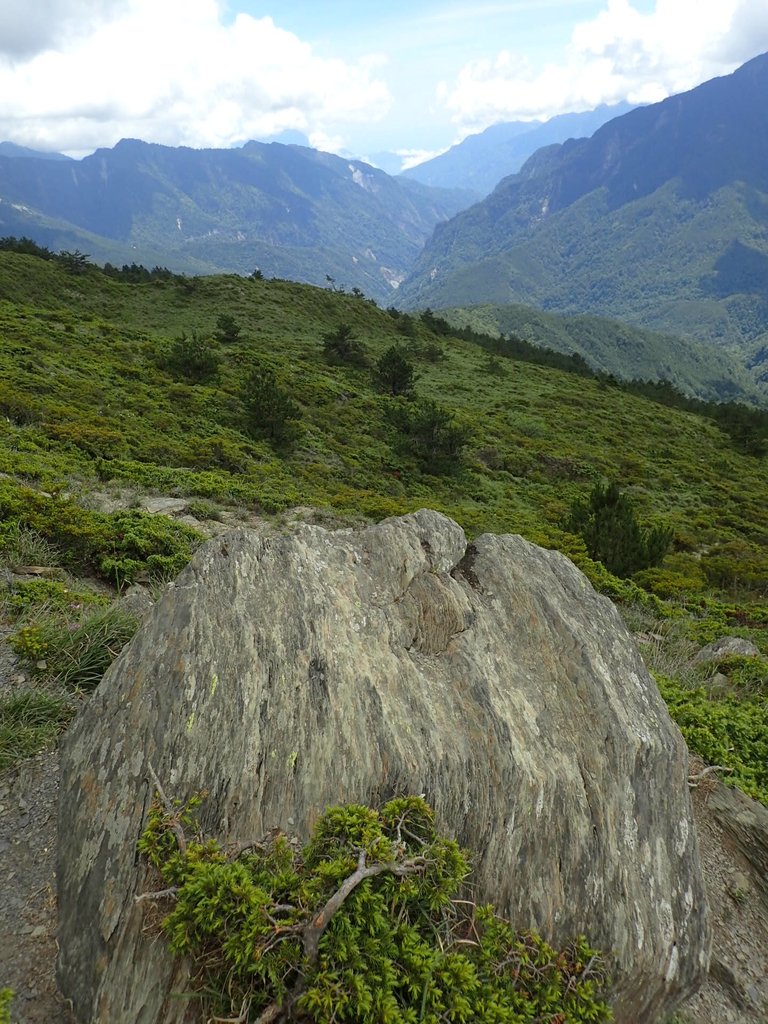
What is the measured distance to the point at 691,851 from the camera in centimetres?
494

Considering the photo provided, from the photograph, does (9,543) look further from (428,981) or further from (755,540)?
(755,540)

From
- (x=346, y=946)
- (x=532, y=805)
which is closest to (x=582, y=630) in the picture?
(x=532, y=805)

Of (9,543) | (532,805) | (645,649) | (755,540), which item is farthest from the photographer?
(755,540)

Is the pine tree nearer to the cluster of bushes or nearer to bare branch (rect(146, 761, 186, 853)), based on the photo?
the cluster of bushes

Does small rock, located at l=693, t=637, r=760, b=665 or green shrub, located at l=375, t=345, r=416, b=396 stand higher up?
green shrub, located at l=375, t=345, r=416, b=396

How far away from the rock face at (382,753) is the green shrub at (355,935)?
33cm

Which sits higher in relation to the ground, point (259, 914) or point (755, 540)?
point (259, 914)

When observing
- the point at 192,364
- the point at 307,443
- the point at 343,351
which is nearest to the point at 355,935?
the point at 307,443

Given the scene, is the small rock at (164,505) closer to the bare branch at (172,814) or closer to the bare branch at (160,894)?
the bare branch at (172,814)

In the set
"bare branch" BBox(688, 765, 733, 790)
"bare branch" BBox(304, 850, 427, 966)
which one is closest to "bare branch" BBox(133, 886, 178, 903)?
"bare branch" BBox(304, 850, 427, 966)

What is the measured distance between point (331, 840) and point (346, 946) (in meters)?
0.64

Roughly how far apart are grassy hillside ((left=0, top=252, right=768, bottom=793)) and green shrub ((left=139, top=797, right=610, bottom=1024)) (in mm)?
4355

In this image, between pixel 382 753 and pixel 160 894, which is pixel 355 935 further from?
pixel 382 753

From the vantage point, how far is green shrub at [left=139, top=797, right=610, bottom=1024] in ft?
9.68
